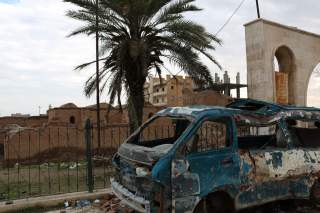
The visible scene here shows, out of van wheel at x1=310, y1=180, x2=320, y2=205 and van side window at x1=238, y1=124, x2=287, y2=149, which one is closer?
van side window at x1=238, y1=124, x2=287, y2=149

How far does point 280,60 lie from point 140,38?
615 cm

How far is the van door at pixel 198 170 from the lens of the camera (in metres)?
5.04

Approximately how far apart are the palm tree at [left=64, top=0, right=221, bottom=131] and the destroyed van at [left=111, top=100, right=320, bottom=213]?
16.0ft

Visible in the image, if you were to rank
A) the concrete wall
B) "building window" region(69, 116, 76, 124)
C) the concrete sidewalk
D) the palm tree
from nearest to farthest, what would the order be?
the concrete sidewalk < the palm tree < "building window" region(69, 116, 76, 124) < the concrete wall

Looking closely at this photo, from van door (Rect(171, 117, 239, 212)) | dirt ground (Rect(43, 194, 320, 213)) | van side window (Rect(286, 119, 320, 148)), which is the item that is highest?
van side window (Rect(286, 119, 320, 148))

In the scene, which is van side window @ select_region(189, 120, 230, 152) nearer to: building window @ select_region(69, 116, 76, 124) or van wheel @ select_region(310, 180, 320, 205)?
van wheel @ select_region(310, 180, 320, 205)

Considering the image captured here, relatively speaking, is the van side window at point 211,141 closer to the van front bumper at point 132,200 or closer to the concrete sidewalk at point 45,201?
the van front bumper at point 132,200

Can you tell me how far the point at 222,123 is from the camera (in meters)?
6.00

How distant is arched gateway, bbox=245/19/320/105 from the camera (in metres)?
13.1

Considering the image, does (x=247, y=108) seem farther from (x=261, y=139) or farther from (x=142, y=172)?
(x=142, y=172)

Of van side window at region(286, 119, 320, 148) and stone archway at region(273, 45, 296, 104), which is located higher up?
stone archway at region(273, 45, 296, 104)

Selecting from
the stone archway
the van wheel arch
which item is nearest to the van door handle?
the van wheel arch

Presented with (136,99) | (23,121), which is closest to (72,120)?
(23,121)

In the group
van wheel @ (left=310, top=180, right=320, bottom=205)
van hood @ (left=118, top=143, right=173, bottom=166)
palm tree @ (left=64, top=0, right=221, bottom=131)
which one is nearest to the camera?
van hood @ (left=118, top=143, right=173, bottom=166)
